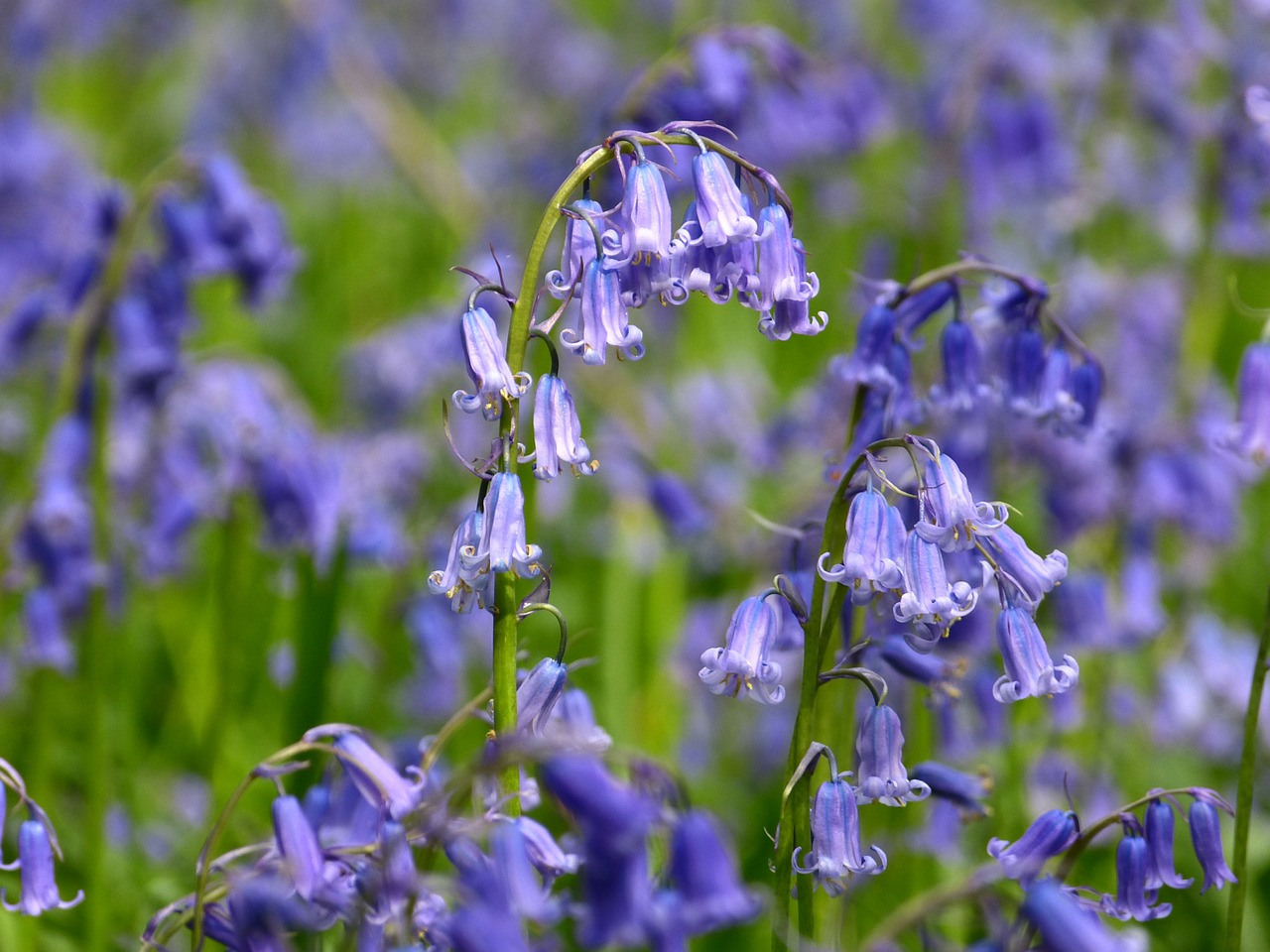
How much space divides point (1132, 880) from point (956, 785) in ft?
1.41

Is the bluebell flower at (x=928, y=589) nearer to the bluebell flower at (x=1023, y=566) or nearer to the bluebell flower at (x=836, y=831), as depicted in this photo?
the bluebell flower at (x=1023, y=566)

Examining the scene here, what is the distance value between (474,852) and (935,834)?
2145 mm

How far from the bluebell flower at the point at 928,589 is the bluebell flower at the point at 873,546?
0.8 inches

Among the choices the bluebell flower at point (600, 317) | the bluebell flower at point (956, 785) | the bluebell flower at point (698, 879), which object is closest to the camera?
the bluebell flower at point (698, 879)

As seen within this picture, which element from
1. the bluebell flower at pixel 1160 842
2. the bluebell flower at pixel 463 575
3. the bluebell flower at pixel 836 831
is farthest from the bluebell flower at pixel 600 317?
the bluebell flower at pixel 1160 842

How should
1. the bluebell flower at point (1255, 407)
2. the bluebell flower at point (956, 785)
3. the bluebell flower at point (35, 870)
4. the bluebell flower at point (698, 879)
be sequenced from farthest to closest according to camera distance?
the bluebell flower at point (1255, 407) → the bluebell flower at point (956, 785) → the bluebell flower at point (35, 870) → the bluebell flower at point (698, 879)

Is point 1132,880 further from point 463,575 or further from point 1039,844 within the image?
point 463,575

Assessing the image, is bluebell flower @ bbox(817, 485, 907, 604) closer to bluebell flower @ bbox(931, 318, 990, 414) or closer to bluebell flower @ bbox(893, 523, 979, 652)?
bluebell flower @ bbox(893, 523, 979, 652)

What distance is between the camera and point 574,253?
240cm

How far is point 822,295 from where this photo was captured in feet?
28.7

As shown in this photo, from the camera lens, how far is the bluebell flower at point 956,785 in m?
2.76

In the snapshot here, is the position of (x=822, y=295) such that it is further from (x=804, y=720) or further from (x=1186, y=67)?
(x=804, y=720)

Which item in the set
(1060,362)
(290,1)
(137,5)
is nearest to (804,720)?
(1060,362)

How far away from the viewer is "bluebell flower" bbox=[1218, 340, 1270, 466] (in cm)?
290
